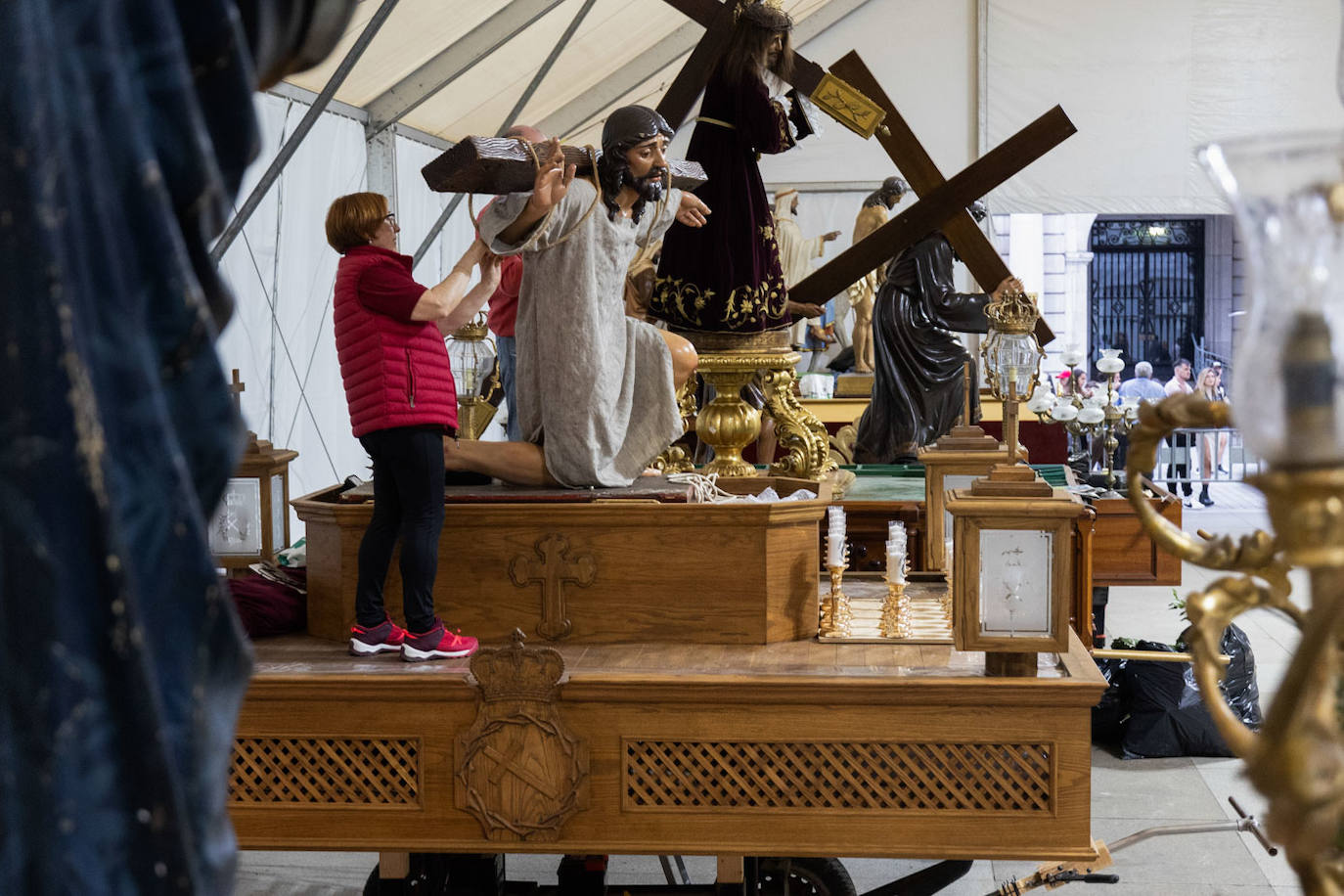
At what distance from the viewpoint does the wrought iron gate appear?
21828 mm

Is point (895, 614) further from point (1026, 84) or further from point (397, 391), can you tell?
point (1026, 84)

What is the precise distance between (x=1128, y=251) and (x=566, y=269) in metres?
20.1

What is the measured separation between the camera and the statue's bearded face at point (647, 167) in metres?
3.54

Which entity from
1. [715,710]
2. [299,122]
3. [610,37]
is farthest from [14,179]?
[610,37]

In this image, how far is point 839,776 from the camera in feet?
9.89

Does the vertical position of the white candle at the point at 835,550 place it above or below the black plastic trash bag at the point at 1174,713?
above

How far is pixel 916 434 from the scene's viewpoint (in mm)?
7086

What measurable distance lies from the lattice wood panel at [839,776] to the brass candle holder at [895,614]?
0.48 m

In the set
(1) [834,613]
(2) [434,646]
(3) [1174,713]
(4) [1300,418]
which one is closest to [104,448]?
(4) [1300,418]

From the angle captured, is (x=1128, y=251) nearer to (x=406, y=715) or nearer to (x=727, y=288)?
(x=727, y=288)

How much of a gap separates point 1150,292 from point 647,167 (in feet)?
65.4

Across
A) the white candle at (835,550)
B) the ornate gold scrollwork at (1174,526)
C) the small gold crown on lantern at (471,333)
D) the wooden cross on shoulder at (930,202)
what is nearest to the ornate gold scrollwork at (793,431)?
the small gold crown on lantern at (471,333)

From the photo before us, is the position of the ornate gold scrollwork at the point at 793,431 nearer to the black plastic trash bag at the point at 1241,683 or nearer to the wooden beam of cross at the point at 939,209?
the wooden beam of cross at the point at 939,209

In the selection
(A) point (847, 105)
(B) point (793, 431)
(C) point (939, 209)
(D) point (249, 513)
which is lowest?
(D) point (249, 513)
